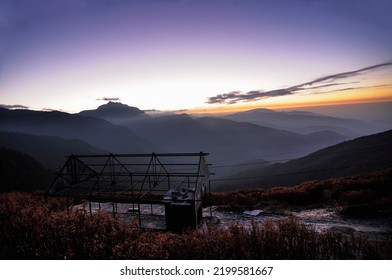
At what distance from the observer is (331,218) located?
42.4 ft

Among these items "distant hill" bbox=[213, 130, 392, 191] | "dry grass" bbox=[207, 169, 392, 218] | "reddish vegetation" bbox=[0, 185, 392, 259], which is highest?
"reddish vegetation" bbox=[0, 185, 392, 259]

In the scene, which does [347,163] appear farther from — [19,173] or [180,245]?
[19,173]

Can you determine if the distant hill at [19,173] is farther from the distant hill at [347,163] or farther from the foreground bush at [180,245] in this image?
the foreground bush at [180,245]

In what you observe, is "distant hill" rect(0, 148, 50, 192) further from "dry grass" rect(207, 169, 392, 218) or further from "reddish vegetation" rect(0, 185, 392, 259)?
"reddish vegetation" rect(0, 185, 392, 259)

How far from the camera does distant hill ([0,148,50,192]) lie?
74.3 metres

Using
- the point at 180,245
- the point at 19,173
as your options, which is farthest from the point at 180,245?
the point at 19,173

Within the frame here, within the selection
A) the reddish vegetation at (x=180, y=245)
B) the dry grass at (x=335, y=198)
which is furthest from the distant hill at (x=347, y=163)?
the reddish vegetation at (x=180, y=245)

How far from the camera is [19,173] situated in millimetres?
87250

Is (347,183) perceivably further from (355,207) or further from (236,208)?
(236,208)

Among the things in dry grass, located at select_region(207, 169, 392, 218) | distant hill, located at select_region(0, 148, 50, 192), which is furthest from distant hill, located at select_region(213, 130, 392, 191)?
distant hill, located at select_region(0, 148, 50, 192)

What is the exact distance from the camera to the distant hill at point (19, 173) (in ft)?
244

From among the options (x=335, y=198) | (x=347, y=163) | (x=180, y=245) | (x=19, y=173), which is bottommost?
(x=347, y=163)

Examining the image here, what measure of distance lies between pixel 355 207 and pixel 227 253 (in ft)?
35.6

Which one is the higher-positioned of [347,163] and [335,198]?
[335,198]
